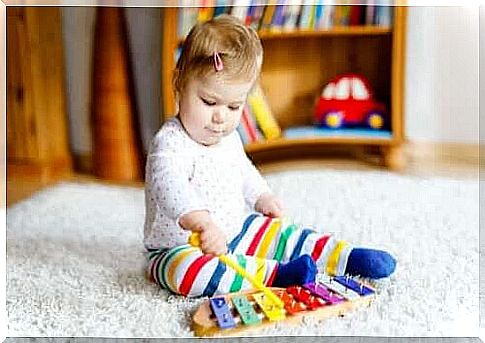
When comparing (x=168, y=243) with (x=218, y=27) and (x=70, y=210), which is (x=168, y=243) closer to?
(x=218, y=27)

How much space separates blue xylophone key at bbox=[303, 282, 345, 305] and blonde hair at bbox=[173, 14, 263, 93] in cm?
22

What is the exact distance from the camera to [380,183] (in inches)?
51.6

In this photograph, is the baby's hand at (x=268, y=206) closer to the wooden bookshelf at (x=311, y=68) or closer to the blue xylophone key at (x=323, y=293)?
the blue xylophone key at (x=323, y=293)

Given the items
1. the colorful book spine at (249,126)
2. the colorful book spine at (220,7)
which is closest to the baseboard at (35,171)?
the colorful book spine at (249,126)

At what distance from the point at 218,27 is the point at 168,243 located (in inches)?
9.2

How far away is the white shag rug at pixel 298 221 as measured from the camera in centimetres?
74

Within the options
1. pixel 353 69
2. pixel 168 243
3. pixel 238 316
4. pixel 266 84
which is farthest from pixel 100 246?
pixel 353 69

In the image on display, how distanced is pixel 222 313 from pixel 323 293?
11cm

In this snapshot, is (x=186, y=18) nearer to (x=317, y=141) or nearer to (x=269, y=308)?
(x=317, y=141)

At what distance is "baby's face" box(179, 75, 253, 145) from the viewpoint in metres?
0.79

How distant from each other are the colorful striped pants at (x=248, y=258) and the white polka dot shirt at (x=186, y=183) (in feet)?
0.06

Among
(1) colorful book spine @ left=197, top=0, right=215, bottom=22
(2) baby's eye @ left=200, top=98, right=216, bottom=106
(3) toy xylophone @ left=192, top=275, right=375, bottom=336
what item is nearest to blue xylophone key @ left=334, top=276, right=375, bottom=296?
(3) toy xylophone @ left=192, top=275, right=375, bottom=336

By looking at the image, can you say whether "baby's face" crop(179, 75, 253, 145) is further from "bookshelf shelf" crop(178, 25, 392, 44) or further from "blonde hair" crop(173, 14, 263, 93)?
"bookshelf shelf" crop(178, 25, 392, 44)

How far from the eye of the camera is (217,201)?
0.85 m
